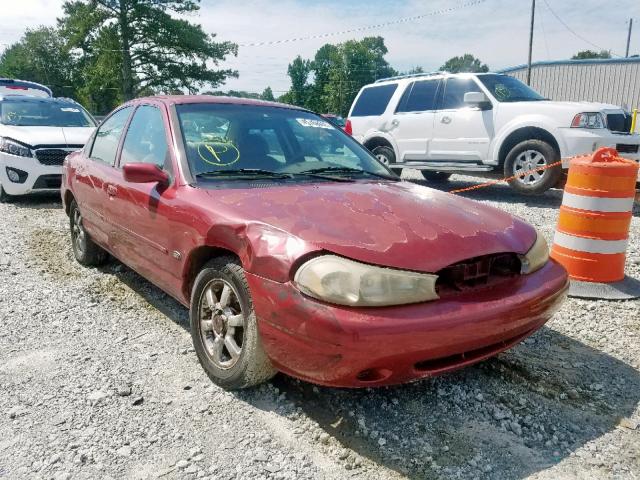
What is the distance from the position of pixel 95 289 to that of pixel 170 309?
85cm

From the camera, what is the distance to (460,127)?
28.4 feet

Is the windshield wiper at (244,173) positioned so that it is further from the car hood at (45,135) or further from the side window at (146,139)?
the car hood at (45,135)

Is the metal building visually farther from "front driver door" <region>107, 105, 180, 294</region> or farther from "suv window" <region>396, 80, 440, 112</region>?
"front driver door" <region>107, 105, 180, 294</region>

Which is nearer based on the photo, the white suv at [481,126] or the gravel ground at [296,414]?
the gravel ground at [296,414]

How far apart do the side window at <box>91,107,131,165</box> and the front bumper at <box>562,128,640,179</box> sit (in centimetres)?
588

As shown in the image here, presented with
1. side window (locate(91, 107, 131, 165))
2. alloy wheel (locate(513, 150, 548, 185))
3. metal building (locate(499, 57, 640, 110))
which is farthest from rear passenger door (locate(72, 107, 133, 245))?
metal building (locate(499, 57, 640, 110))

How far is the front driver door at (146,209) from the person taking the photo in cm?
308

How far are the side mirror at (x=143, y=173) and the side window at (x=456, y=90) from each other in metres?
6.84

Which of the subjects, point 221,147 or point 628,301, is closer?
point 221,147

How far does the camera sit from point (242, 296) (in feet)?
8.01

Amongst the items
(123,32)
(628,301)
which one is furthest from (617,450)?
(123,32)

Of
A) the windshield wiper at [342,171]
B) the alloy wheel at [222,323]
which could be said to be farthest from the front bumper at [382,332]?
the windshield wiper at [342,171]

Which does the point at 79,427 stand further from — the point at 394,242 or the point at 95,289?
the point at 95,289

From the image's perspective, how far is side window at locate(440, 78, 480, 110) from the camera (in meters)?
8.69
